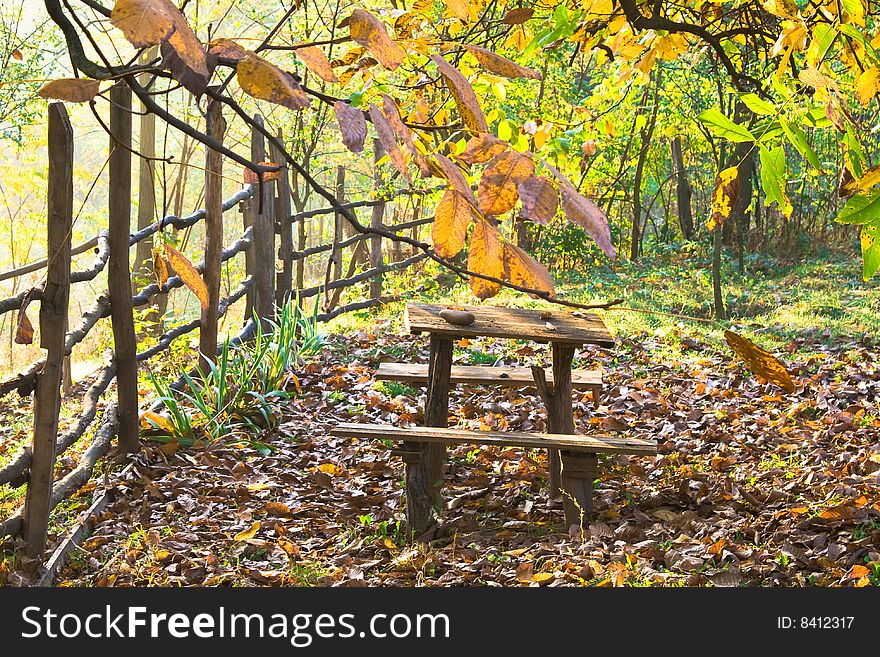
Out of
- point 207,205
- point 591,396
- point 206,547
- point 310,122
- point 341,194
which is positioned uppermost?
point 310,122

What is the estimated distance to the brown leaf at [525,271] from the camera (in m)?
0.78

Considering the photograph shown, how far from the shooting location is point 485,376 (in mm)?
3711

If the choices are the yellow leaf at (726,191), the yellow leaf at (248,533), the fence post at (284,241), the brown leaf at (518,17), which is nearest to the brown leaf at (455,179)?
the brown leaf at (518,17)

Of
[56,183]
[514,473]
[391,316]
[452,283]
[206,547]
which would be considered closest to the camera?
[56,183]

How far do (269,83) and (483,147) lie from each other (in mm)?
208

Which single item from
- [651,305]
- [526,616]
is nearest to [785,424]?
[526,616]

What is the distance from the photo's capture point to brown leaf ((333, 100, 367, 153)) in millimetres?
750

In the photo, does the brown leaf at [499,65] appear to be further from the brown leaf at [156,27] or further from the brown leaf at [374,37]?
the brown leaf at [156,27]

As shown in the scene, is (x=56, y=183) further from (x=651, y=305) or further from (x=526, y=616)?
(x=651, y=305)

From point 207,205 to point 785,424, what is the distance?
10.8ft

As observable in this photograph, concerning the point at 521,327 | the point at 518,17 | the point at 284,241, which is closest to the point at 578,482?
the point at 521,327

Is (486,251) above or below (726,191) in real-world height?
below

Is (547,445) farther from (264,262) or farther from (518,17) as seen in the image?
(264,262)

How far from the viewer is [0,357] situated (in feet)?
49.2
